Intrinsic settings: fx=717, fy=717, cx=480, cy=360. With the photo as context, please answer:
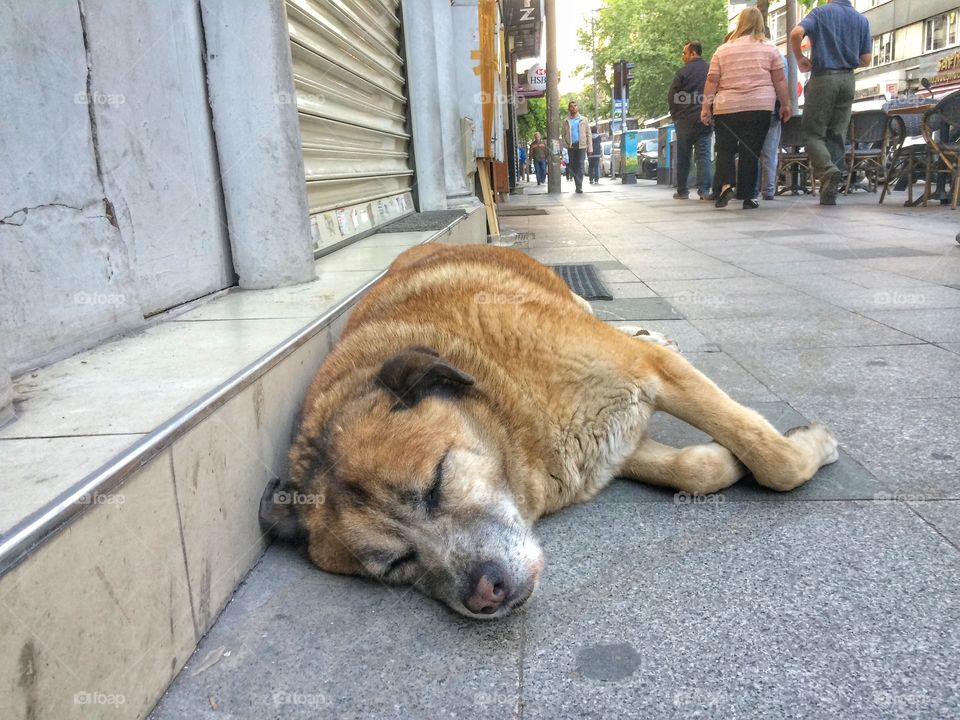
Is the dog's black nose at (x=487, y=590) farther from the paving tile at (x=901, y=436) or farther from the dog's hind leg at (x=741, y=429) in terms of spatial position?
the paving tile at (x=901, y=436)

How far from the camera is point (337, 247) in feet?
19.1

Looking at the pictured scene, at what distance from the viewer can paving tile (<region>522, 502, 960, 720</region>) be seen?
1.59 meters

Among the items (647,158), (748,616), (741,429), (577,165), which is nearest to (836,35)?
(741,429)

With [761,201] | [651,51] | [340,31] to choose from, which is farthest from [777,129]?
[651,51]

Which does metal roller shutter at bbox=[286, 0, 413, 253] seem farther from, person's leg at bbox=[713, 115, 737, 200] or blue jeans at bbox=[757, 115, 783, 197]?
blue jeans at bbox=[757, 115, 783, 197]

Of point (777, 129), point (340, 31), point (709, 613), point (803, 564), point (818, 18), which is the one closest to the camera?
point (709, 613)

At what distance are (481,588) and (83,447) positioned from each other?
42.4 inches

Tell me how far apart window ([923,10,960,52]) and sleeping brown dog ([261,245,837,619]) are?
139 feet

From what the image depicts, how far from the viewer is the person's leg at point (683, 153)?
1497cm

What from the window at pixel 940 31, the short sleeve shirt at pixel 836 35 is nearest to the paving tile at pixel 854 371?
the short sleeve shirt at pixel 836 35

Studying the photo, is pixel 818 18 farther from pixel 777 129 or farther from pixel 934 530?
pixel 934 530

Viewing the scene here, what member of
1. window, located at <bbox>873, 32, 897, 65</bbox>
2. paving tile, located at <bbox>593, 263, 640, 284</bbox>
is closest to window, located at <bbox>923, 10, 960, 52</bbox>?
window, located at <bbox>873, 32, 897, 65</bbox>

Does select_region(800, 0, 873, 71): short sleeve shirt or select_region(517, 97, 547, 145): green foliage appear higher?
select_region(517, 97, 547, 145): green foliage

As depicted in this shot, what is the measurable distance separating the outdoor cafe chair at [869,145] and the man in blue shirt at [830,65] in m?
1.98
